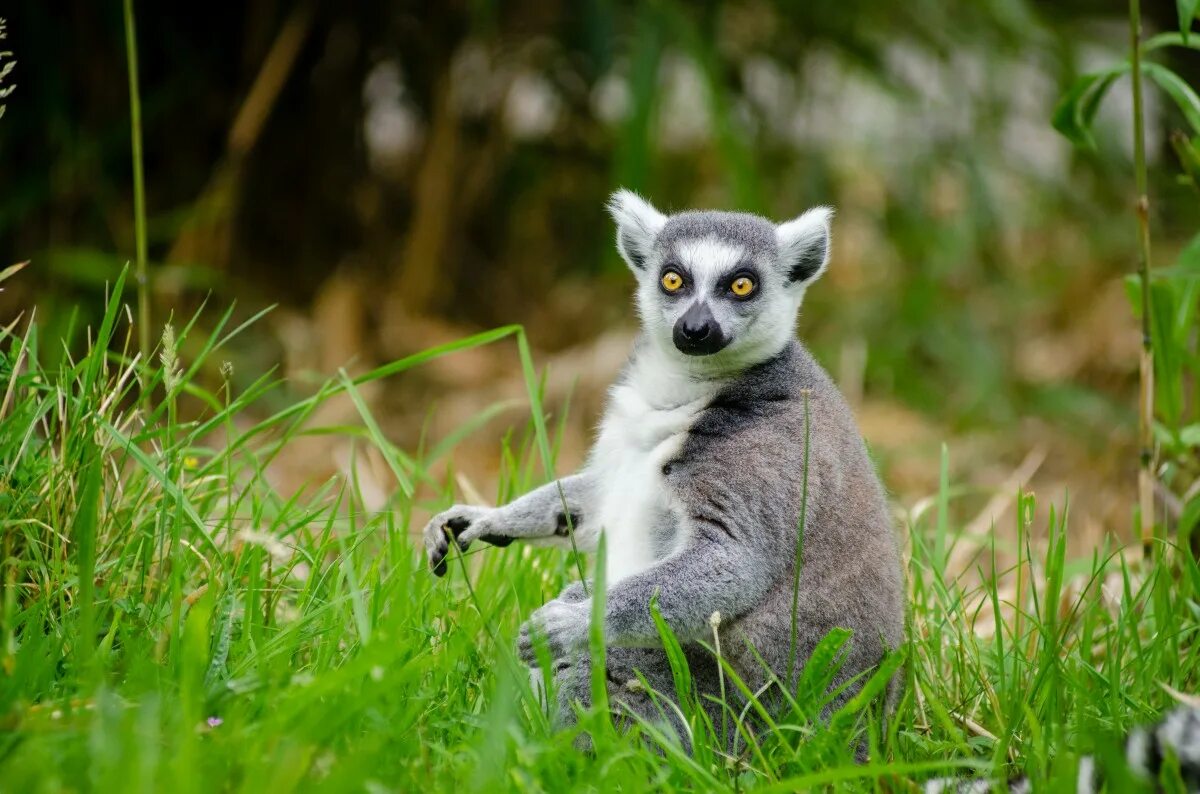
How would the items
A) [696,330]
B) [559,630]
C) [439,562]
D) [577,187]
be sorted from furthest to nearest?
[577,187], [439,562], [696,330], [559,630]

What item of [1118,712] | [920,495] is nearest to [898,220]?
[920,495]

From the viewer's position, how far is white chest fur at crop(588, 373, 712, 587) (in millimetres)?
2932

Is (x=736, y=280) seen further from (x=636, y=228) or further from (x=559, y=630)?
(x=559, y=630)

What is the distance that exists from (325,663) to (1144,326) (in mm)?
2252

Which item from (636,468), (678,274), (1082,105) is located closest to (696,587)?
(636,468)

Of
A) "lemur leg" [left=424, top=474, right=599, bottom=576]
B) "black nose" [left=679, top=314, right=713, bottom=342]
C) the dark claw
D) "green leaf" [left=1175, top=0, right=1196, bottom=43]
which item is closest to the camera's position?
"green leaf" [left=1175, top=0, right=1196, bottom=43]

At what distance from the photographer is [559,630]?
269 centimetres

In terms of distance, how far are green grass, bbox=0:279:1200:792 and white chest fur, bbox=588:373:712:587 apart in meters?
0.33

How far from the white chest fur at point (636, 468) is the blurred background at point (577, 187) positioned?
286cm

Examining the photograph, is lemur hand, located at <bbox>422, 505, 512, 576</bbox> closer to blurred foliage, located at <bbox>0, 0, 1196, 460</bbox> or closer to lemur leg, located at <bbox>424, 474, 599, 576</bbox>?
lemur leg, located at <bbox>424, 474, 599, 576</bbox>

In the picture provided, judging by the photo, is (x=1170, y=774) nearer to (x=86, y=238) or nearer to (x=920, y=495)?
(x=920, y=495)

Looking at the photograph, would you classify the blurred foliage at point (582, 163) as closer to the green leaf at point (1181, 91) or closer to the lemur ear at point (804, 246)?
the lemur ear at point (804, 246)

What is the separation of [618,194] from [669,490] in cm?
106

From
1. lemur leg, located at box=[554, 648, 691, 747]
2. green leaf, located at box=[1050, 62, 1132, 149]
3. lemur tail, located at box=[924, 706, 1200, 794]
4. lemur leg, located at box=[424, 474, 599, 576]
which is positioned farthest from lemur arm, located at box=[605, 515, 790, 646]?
green leaf, located at box=[1050, 62, 1132, 149]
